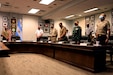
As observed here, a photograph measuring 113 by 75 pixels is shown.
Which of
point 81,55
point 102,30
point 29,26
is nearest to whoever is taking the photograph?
point 81,55

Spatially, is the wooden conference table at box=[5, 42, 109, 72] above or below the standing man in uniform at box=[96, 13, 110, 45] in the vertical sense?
below

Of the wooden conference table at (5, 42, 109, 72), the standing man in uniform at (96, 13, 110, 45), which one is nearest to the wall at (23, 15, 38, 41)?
the wooden conference table at (5, 42, 109, 72)

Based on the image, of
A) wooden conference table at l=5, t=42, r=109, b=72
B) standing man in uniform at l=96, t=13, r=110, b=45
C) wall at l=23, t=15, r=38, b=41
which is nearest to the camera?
wooden conference table at l=5, t=42, r=109, b=72

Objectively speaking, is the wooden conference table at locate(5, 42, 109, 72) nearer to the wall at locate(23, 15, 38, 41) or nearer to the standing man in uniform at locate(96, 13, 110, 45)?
the standing man in uniform at locate(96, 13, 110, 45)

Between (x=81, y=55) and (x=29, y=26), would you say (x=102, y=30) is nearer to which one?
(x=81, y=55)

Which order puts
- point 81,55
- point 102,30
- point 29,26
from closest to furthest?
1. point 81,55
2. point 102,30
3. point 29,26

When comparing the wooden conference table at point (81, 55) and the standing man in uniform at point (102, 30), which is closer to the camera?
the wooden conference table at point (81, 55)

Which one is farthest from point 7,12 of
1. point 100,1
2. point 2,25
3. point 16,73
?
point 16,73

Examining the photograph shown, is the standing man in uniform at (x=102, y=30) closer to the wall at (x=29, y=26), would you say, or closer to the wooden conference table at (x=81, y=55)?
the wooden conference table at (x=81, y=55)

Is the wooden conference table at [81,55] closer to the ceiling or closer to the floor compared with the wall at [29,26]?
closer to the floor

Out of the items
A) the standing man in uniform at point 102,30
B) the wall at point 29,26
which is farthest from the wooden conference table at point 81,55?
the wall at point 29,26

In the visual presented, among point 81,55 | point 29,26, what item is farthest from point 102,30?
point 29,26

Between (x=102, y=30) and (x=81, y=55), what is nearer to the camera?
(x=81, y=55)

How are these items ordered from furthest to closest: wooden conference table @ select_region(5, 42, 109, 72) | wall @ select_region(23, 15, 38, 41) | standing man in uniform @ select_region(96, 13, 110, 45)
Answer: wall @ select_region(23, 15, 38, 41) → standing man in uniform @ select_region(96, 13, 110, 45) → wooden conference table @ select_region(5, 42, 109, 72)
